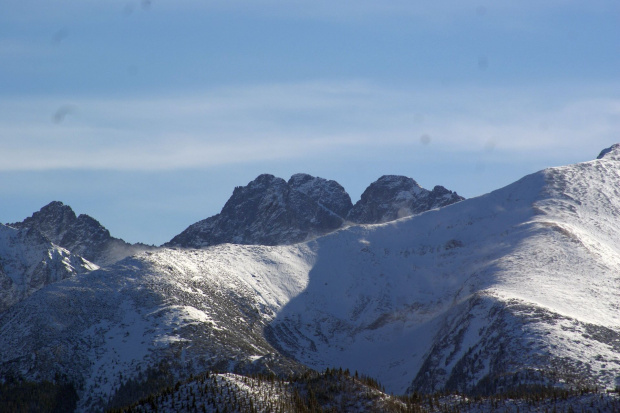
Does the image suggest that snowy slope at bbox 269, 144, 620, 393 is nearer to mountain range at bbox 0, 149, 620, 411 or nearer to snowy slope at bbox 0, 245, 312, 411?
mountain range at bbox 0, 149, 620, 411

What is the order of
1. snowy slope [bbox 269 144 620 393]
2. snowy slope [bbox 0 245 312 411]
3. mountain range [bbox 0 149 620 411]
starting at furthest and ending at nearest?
snowy slope [bbox 0 245 312 411]
mountain range [bbox 0 149 620 411]
snowy slope [bbox 269 144 620 393]

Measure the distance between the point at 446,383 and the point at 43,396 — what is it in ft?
207

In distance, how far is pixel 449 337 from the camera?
160875 millimetres

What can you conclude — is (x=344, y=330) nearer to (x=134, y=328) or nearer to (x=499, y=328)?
(x=134, y=328)

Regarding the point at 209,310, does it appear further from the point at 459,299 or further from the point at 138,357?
the point at 459,299

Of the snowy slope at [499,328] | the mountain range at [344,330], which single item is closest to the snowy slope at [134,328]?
the mountain range at [344,330]

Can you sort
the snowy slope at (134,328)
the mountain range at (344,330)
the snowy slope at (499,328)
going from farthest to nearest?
the snowy slope at (134,328) → the mountain range at (344,330) → the snowy slope at (499,328)

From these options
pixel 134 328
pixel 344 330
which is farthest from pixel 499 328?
pixel 134 328

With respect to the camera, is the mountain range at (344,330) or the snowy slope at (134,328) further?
the snowy slope at (134,328)

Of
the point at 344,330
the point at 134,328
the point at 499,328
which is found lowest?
the point at 499,328

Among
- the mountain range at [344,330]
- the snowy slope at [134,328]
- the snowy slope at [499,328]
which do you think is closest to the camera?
the snowy slope at [499,328]

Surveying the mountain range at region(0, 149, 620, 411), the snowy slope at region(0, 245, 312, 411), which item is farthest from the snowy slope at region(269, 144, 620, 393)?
the snowy slope at region(0, 245, 312, 411)

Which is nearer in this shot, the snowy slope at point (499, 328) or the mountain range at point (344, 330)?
the snowy slope at point (499, 328)

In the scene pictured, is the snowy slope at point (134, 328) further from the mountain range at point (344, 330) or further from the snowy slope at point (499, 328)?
the snowy slope at point (499, 328)
